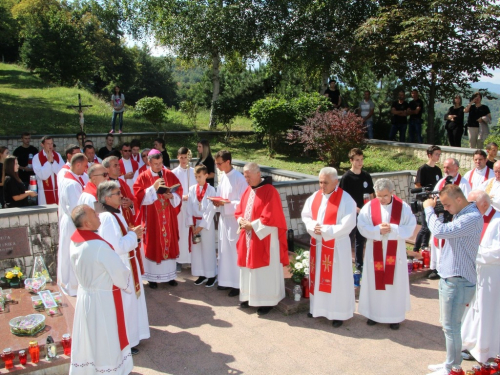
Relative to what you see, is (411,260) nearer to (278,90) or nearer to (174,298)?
(174,298)

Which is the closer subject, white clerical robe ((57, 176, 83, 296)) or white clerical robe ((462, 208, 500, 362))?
white clerical robe ((462, 208, 500, 362))

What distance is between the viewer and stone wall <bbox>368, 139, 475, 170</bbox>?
12634mm

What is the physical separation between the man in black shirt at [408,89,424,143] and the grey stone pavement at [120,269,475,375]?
30.6 feet

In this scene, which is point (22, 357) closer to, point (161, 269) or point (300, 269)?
point (161, 269)

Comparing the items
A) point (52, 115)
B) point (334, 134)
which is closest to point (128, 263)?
point (334, 134)

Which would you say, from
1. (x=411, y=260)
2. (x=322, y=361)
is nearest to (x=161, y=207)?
(x=322, y=361)

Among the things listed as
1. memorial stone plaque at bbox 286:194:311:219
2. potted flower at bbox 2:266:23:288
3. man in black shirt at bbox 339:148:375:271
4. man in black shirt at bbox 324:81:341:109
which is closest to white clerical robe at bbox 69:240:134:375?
potted flower at bbox 2:266:23:288

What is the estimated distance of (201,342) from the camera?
219 inches

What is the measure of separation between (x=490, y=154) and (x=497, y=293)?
4.18 meters

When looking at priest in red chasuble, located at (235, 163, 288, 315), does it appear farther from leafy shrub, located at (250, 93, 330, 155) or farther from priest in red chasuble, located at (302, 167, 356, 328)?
leafy shrub, located at (250, 93, 330, 155)

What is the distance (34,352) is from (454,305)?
13.2 feet

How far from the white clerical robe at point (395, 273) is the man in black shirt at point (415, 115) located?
32.1ft

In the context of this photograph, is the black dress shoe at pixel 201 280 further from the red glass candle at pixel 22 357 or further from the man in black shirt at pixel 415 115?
the man in black shirt at pixel 415 115

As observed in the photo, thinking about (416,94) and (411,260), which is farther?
(416,94)
